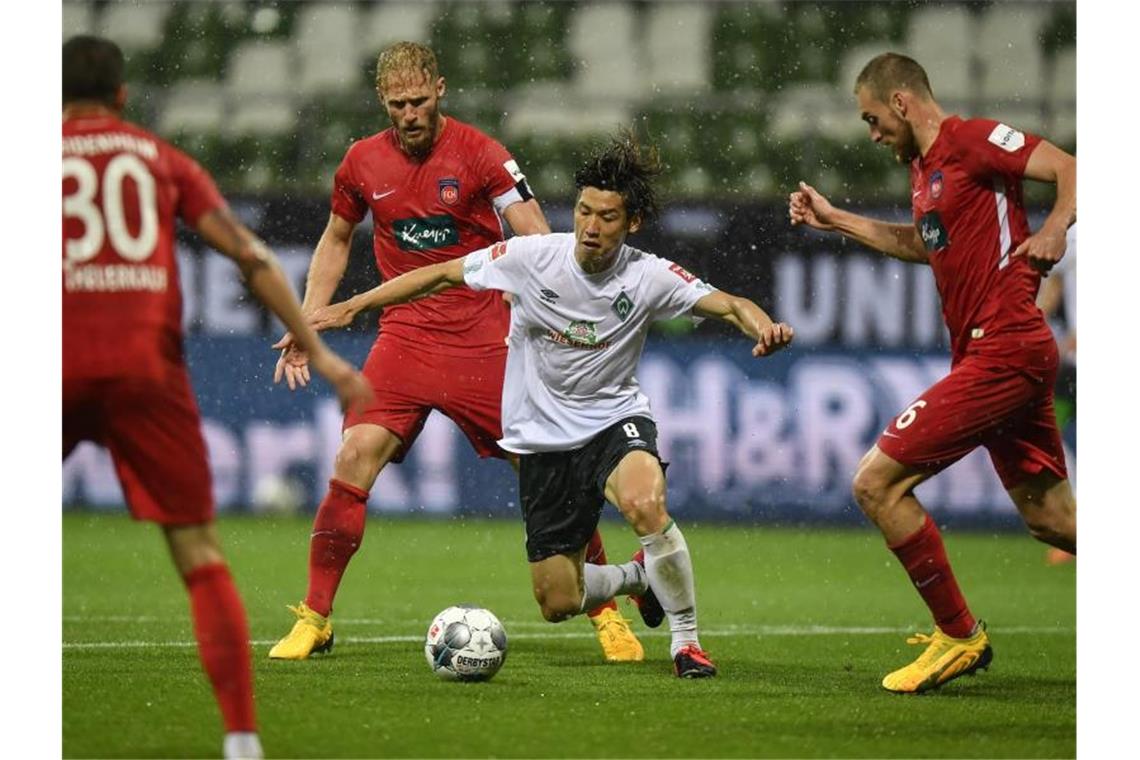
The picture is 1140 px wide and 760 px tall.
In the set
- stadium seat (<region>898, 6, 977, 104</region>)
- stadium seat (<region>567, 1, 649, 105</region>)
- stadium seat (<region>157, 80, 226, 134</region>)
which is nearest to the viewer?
stadium seat (<region>898, 6, 977, 104</region>)

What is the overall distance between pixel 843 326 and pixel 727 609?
3.20m

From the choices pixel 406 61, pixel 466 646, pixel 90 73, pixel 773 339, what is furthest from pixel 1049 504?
pixel 90 73

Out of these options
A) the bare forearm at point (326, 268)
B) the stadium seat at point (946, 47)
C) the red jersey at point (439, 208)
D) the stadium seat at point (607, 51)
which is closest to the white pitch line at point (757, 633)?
the red jersey at point (439, 208)

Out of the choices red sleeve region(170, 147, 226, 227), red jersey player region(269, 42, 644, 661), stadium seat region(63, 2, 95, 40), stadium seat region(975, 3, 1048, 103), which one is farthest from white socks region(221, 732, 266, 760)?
stadium seat region(975, 3, 1048, 103)

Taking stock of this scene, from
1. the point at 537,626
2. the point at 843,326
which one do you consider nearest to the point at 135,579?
the point at 537,626

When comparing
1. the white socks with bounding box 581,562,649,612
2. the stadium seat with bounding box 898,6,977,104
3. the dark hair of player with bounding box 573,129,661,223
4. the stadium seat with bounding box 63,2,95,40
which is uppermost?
the stadium seat with bounding box 898,6,977,104

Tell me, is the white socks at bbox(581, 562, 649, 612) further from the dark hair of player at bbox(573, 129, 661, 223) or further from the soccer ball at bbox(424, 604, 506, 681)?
the dark hair of player at bbox(573, 129, 661, 223)

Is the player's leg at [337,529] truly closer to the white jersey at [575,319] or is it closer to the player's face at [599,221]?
the white jersey at [575,319]

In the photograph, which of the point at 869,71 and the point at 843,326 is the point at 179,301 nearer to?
the point at 869,71

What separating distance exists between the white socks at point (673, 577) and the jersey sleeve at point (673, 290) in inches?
25.0

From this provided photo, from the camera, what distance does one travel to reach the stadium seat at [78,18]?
674 centimetres

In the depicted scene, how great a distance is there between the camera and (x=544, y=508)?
5.43 m

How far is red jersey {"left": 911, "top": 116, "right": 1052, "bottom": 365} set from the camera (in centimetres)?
498

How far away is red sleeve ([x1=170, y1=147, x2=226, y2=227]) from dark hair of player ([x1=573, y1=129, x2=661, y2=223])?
1.61m
